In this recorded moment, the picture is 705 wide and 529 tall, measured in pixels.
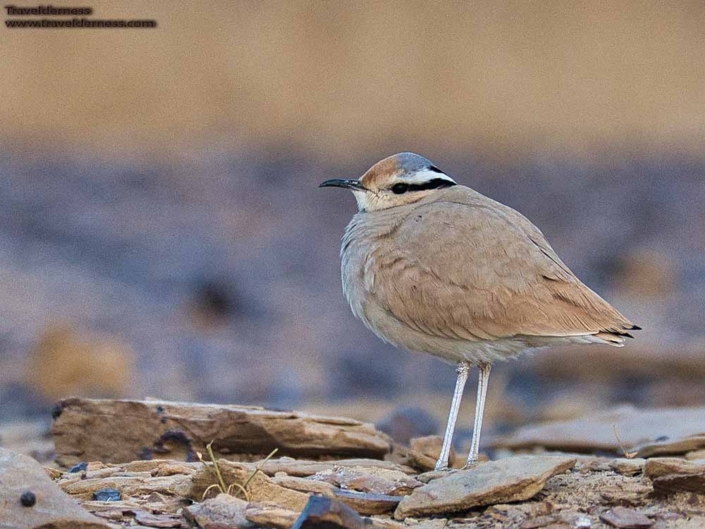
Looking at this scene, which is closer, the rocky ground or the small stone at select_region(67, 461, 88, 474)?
the rocky ground

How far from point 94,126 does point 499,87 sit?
8466mm

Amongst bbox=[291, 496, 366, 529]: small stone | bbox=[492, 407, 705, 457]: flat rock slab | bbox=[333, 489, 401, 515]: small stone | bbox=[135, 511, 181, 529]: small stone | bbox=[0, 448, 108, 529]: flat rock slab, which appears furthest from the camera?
bbox=[492, 407, 705, 457]: flat rock slab

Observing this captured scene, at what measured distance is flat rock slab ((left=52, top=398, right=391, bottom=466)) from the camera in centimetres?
623

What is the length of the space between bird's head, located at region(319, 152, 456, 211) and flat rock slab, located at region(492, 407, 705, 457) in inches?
72.0

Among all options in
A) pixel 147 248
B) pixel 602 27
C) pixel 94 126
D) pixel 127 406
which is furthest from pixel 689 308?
pixel 602 27

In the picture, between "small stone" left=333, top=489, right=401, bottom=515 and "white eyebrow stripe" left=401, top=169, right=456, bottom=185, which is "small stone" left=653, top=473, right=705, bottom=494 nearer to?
"small stone" left=333, top=489, right=401, bottom=515

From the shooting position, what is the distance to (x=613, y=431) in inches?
291

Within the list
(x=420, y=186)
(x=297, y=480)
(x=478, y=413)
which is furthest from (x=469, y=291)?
(x=297, y=480)

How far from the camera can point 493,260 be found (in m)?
5.86

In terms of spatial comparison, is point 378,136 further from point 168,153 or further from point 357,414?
point 357,414

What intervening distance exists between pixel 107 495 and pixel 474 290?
6.66ft

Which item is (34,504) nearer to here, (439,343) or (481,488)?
(481,488)

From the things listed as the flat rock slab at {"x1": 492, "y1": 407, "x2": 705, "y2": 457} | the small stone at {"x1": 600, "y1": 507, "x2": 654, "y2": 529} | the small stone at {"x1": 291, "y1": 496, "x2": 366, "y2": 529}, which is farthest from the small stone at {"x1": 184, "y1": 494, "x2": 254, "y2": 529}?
the flat rock slab at {"x1": 492, "y1": 407, "x2": 705, "y2": 457}

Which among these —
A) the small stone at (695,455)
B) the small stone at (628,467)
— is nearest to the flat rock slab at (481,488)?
the small stone at (628,467)
